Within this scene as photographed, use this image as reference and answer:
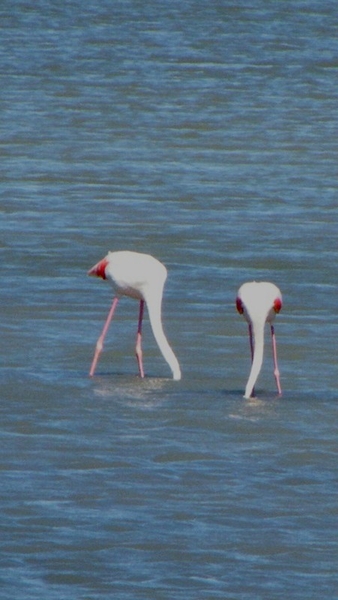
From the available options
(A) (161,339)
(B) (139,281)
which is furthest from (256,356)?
(B) (139,281)

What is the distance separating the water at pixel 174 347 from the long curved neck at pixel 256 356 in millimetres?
125

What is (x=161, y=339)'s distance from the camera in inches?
417

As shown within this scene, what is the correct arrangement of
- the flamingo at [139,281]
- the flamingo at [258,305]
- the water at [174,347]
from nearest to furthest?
the water at [174,347] → the flamingo at [258,305] → the flamingo at [139,281]

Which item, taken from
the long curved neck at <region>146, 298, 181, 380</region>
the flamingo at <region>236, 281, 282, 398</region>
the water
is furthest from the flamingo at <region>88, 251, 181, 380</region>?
the flamingo at <region>236, 281, 282, 398</region>

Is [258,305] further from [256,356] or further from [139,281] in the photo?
[139,281]

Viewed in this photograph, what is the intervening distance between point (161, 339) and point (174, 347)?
1.06 m

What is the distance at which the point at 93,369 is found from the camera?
10836 millimetres

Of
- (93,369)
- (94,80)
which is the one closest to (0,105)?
(94,80)

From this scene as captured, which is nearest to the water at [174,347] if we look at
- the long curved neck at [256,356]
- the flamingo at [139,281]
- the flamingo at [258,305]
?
the long curved neck at [256,356]

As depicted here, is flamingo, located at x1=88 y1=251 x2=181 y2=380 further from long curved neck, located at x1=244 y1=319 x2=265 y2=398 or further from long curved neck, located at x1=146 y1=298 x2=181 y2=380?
long curved neck, located at x1=244 y1=319 x2=265 y2=398

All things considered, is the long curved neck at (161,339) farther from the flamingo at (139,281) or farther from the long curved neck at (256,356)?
the long curved neck at (256,356)

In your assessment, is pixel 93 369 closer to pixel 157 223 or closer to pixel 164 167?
pixel 157 223

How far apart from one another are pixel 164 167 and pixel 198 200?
2.04 metres

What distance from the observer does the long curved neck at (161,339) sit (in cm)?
1049
